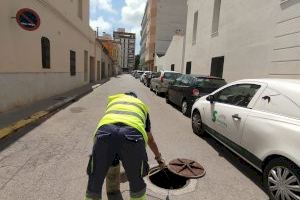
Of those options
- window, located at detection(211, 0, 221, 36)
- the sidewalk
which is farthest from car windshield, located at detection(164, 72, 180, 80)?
the sidewalk

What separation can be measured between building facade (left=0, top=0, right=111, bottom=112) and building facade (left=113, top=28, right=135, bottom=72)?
13281 centimetres

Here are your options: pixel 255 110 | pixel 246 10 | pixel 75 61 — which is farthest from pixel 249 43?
pixel 75 61

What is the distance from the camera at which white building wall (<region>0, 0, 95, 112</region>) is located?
26.6 feet

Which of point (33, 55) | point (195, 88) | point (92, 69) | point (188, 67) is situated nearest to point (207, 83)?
point (195, 88)


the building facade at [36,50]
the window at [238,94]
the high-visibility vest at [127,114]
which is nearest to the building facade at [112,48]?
the building facade at [36,50]

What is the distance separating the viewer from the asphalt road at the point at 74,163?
11.4 ft

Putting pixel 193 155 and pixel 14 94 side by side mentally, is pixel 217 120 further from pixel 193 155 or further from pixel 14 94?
pixel 14 94

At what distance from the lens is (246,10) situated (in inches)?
456

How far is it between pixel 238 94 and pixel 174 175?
211 cm

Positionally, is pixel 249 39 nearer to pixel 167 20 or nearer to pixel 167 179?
pixel 167 179

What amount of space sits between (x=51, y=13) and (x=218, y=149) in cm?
1085

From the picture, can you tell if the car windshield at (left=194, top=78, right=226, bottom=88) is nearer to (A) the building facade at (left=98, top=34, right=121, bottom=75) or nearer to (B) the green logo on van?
(B) the green logo on van

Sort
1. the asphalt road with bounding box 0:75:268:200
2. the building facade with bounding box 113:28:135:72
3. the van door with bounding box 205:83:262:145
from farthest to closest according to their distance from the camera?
the building facade with bounding box 113:28:135:72, the van door with bounding box 205:83:262:145, the asphalt road with bounding box 0:75:268:200

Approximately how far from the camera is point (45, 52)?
1177 centimetres
